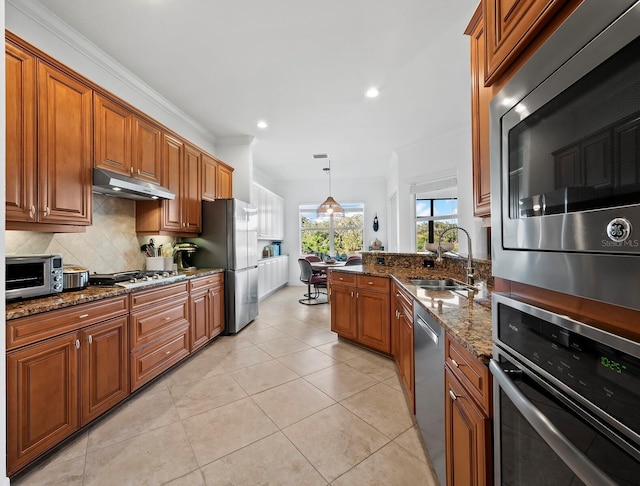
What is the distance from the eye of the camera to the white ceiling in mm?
2064

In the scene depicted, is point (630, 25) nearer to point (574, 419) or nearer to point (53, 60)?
point (574, 419)

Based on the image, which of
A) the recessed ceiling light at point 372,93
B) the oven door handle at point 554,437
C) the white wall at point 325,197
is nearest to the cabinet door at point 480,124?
the oven door handle at point 554,437

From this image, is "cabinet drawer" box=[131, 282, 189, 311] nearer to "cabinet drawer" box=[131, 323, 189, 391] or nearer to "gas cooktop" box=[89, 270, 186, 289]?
"gas cooktop" box=[89, 270, 186, 289]

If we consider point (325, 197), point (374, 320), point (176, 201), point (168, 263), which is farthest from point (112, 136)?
point (325, 197)

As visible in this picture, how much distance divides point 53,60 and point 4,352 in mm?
1826

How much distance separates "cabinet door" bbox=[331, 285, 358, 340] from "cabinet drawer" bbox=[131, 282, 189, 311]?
1706 millimetres

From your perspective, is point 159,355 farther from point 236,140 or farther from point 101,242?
point 236,140

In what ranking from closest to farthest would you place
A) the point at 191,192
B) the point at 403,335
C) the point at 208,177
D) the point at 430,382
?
the point at 430,382
the point at 403,335
the point at 191,192
the point at 208,177

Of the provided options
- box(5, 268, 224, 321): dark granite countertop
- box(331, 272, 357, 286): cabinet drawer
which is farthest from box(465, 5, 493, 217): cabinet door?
box(5, 268, 224, 321): dark granite countertop

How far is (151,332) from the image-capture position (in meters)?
2.40

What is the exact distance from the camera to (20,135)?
1.68 metres

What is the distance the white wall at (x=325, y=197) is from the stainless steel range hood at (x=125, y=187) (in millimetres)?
4814

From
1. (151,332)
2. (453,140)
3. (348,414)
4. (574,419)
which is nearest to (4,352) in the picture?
(151,332)

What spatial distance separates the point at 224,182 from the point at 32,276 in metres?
2.83
